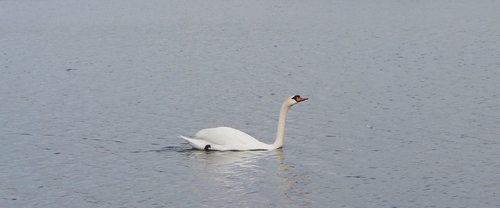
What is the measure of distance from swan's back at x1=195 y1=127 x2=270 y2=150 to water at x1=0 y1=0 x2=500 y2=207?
0.60 feet

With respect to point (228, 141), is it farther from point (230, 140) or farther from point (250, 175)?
point (250, 175)

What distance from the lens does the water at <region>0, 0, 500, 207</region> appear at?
1417cm

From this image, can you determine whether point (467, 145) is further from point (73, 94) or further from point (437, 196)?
point (73, 94)

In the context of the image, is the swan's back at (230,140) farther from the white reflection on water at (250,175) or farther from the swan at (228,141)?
the white reflection on water at (250,175)

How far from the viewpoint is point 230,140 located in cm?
1683

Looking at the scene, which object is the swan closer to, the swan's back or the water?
the swan's back

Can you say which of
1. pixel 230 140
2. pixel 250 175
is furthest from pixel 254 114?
pixel 250 175

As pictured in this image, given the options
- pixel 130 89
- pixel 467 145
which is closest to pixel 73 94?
pixel 130 89

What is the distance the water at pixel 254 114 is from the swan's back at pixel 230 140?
18cm

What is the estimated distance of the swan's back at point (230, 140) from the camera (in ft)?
55.1

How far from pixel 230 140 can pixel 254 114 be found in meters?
3.91

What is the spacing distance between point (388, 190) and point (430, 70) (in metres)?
14.1

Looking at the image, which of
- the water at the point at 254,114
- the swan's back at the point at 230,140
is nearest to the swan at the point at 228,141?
the swan's back at the point at 230,140

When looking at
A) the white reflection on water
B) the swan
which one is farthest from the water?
the swan
